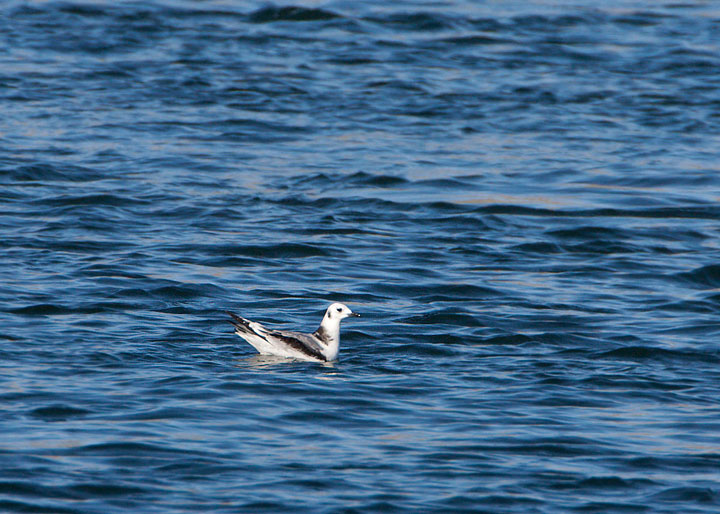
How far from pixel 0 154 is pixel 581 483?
52.6ft

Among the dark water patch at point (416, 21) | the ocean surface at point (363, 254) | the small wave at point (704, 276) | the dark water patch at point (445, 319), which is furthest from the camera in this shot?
the dark water patch at point (416, 21)

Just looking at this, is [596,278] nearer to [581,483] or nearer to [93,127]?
[581,483]

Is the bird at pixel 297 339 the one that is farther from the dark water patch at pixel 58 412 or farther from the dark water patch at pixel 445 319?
the dark water patch at pixel 58 412

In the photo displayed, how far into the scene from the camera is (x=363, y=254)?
19.4 m

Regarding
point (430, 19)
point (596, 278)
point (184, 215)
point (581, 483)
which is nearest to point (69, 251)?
point (184, 215)

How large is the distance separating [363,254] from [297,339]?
5308 millimetres

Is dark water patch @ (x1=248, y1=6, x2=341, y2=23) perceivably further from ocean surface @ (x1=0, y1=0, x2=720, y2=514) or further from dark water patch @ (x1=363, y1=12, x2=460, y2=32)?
dark water patch @ (x1=363, y1=12, x2=460, y2=32)

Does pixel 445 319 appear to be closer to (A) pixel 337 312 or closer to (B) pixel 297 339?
(A) pixel 337 312

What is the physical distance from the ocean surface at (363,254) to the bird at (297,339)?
8.5 inches

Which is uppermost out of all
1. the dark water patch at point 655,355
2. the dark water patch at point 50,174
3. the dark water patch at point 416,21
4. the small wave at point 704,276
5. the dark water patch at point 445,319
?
the dark water patch at point 416,21

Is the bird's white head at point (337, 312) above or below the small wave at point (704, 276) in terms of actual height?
above

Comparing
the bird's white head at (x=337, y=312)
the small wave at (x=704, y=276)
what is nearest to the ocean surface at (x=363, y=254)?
the small wave at (x=704, y=276)

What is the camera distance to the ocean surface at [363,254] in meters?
11.3

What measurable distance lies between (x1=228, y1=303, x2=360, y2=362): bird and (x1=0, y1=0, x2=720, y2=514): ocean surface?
8.5 inches
